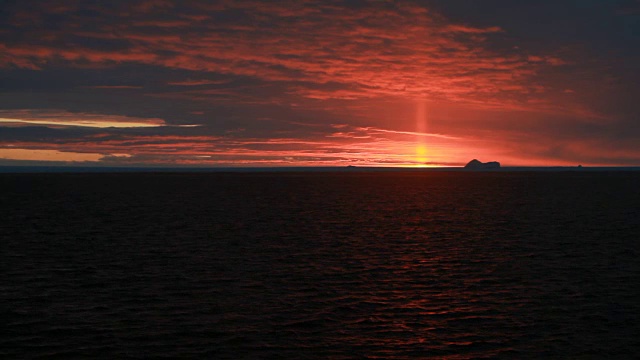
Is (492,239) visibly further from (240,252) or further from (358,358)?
(358,358)

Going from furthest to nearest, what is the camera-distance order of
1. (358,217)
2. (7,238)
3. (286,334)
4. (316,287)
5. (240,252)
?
(358,217) < (7,238) < (240,252) < (316,287) < (286,334)

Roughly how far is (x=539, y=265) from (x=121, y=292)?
952 inches

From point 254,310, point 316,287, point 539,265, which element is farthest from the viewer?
point 539,265

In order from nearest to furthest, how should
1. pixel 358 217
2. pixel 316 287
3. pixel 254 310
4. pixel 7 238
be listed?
pixel 254 310, pixel 316 287, pixel 7 238, pixel 358 217

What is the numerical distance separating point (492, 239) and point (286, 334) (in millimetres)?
34346

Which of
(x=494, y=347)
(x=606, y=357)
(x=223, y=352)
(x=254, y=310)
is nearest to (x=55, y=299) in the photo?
(x=254, y=310)

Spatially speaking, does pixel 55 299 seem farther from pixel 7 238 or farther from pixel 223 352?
pixel 7 238

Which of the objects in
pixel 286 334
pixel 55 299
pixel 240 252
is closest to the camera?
pixel 286 334

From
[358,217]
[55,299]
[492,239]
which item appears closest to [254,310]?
[55,299]

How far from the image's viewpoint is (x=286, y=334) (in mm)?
23031

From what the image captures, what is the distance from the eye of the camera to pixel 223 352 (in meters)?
21.0

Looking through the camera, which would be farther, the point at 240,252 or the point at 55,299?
the point at 240,252

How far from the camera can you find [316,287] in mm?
31484

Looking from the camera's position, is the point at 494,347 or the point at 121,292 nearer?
the point at 494,347
